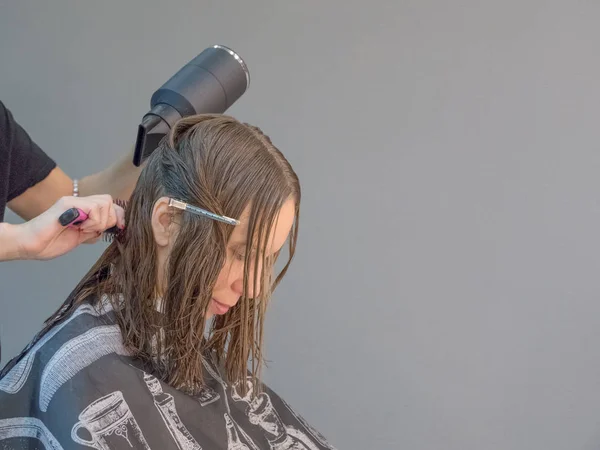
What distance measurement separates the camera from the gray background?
5.97ft

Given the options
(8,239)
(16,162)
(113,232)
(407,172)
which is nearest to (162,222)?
(113,232)

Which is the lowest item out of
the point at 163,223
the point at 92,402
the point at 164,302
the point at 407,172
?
the point at 92,402

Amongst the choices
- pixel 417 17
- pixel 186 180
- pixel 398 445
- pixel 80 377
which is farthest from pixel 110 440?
pixel 417 17

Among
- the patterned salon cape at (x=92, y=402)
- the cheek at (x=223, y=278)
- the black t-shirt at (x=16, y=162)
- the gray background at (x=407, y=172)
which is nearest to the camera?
the patterned salon cape at (x=92, y=402)

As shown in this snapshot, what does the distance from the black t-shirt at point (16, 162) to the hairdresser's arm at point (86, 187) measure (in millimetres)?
20

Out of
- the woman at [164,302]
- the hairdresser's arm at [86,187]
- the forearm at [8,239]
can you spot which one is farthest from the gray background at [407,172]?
the forearm at [8,239]

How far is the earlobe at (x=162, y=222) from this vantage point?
3.61 ft

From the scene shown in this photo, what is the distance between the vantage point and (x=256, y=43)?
1950 mm

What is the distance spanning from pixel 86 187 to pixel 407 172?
0.88 m

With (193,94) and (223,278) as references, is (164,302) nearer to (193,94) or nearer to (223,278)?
(223,278)

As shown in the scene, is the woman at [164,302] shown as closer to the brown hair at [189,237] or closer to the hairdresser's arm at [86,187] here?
the brown hair at [189,237]

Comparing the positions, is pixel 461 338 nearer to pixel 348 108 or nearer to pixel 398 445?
pixel 398 445

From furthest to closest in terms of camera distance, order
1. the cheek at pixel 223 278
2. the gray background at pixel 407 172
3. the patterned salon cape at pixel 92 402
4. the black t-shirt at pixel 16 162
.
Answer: the gray background at pixel 407 172 < the black t-shirt at pixel 16 162 < the cheek at pixel 223 278 < the patterned salon cape at pixel 92 402

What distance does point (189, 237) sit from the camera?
42.6 inches
